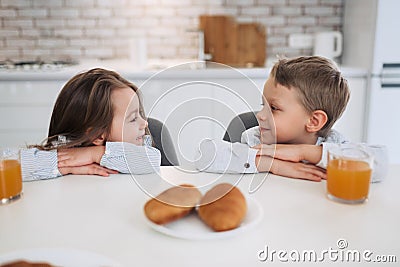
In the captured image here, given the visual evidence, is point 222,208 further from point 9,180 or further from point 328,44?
point 328,44

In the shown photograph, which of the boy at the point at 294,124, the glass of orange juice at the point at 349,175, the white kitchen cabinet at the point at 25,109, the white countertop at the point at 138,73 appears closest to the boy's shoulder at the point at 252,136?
the boy at the point at 294,124

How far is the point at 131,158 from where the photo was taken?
116 cm

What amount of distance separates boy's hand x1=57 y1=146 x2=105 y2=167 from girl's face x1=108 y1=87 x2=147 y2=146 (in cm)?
8

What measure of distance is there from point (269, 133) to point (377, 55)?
1.58 m

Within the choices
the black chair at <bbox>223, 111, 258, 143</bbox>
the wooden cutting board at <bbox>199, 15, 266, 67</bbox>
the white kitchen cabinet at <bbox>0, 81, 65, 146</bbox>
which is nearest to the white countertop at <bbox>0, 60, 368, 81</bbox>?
the white kitchen cabinet at <bbox>0, 81, 65, 146</bbox>

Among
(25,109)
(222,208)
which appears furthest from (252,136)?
(25,109)

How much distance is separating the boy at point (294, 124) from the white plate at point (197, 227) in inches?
12.0

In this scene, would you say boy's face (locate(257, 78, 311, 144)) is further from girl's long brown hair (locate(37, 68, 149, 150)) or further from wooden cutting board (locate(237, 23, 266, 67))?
wooden cutting board (locate(237, 23, 266, 67))

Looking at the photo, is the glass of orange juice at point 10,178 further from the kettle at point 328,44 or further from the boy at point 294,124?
the kettle at point 328,44

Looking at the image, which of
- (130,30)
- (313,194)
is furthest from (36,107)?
(313,194)

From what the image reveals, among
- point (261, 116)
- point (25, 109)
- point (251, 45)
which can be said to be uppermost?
point (251, 45)

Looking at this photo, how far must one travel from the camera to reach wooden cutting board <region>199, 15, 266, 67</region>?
2.90 meters

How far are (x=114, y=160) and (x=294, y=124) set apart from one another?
56 cm

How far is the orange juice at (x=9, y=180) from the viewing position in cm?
99
